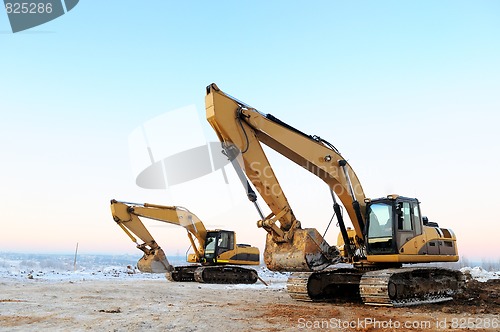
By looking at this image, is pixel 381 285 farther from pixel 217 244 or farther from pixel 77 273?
pixel 77 273

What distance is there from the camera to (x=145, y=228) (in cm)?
2048

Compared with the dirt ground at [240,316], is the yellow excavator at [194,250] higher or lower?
higher

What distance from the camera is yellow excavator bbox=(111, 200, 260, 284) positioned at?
20.2 m

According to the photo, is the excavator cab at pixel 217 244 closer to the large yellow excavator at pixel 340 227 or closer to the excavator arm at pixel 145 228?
the excavator arm at pixel 145 228

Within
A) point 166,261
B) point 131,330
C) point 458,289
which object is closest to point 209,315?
point 131,330

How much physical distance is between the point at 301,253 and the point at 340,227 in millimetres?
1843

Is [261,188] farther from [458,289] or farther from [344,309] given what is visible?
[458,289]

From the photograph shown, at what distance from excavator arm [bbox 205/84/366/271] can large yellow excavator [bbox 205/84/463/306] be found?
22 millimetres

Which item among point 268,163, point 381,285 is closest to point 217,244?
point 268,163

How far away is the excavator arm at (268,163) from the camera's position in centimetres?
952

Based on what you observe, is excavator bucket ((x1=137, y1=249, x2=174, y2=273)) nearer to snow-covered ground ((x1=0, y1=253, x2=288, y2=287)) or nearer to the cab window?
snow-covered ground ((x1=0, y1=253, x2=288, y2=287))

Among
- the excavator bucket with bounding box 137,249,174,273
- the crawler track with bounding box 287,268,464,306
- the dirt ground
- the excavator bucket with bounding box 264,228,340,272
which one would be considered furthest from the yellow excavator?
the excavator bucket with bounding box 264,228,340,272

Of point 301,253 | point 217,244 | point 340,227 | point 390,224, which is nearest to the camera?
point 301,253

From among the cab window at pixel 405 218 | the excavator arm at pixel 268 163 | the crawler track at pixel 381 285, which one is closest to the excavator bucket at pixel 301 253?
the excavator arm at pixel 268 163
